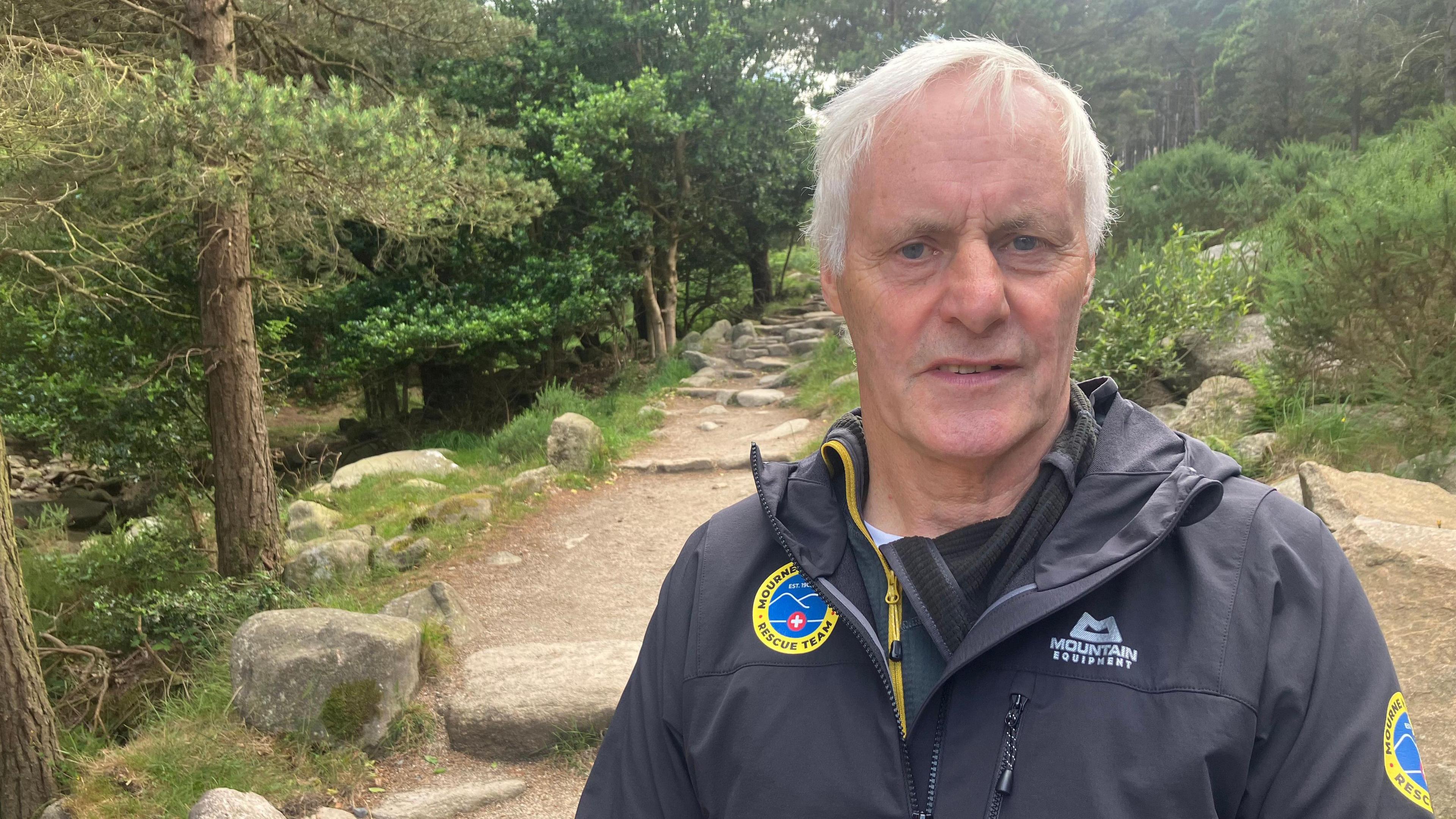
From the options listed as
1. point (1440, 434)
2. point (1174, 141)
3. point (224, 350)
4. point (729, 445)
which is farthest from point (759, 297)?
point (1174, 141)

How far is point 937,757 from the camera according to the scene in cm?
115

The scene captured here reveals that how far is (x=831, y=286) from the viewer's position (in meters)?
1.54

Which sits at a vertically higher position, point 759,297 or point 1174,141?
point 1174,141

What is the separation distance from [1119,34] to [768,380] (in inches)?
853

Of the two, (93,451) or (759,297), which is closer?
(93,451)

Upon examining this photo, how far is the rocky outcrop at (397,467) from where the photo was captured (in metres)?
9.76

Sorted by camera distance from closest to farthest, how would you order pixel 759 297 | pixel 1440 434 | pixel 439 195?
pixel 1440 434
pixel 439 195
pixel 759 297

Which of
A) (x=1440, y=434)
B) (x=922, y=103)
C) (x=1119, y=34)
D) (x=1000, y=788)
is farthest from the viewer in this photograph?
(x=1119, y=34)

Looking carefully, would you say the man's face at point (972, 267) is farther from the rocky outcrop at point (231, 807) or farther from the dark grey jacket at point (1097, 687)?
the rocky outcrop at point (231, 807)

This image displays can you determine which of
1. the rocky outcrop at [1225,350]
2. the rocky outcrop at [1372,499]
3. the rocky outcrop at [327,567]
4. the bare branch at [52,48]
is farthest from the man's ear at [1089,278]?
the rocky outcrop at [327,567]

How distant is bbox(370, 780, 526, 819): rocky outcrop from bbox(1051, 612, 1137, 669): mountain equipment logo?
3.31 meters

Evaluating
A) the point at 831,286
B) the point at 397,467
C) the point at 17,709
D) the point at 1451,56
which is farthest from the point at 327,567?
the point at 1451,56

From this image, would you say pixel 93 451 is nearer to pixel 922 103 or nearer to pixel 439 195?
pixel 439 195

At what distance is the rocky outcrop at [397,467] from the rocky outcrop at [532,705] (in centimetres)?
570
